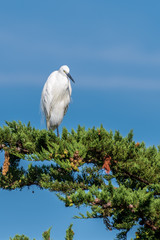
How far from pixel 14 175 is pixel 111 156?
2476 millimetres

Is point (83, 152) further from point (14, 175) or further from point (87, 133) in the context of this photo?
point (14, 175)

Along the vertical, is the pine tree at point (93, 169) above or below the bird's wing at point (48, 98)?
below

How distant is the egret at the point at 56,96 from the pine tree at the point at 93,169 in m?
4.69

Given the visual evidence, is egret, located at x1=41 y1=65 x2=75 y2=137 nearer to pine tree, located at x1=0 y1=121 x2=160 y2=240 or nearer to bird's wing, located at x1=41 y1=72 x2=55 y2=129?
bird's wing, located at x1=41 y1=72 x2=55 y2=129

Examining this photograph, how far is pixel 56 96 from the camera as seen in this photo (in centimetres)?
1274

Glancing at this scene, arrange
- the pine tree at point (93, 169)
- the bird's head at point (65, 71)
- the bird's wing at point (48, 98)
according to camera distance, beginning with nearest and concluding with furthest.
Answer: the pine tree at point (93, 169) < the bird's wing at point (48, 98) < the bird's head at point (65, 71)

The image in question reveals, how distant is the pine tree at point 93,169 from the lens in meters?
5.48

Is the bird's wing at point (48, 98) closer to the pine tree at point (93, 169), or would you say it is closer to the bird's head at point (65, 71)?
the bird's head at point (65, 71)

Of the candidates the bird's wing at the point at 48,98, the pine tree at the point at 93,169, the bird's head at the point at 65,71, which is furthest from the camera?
the bird's head at the point at 65,71

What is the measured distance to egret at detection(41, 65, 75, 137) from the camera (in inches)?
500

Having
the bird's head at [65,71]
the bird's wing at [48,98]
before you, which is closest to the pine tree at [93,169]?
the bird's wing at [48,98]

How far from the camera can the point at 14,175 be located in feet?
25.7

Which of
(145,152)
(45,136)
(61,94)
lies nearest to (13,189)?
(45,136)

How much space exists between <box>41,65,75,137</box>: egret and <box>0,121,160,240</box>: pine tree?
4.69m
